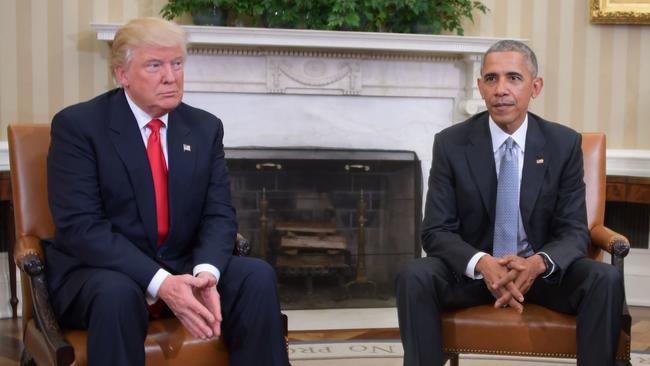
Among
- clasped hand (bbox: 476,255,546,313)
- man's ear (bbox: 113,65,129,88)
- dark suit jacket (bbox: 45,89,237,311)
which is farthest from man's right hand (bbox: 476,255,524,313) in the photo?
man's ear (bbox: 113,65,129,88)

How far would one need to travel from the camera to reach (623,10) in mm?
4730

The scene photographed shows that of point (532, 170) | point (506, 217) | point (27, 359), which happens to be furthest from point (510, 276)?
point (27, 359)

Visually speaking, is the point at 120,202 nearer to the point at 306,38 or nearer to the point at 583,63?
the point at 306,38

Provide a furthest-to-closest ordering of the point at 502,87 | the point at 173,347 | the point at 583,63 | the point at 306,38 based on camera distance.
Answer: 1. the point at 583,63
2. the point at 306,38
3. the point at 502,87
4. the point at 173,347

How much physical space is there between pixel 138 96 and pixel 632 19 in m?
3.25

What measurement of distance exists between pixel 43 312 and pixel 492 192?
1.45 meters

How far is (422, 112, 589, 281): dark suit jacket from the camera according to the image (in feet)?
9.23

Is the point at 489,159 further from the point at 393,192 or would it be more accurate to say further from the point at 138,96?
the point at 393,192

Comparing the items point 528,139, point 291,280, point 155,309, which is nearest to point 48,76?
point 291,280

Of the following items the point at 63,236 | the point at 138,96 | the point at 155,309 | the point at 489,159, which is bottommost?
the point at 155,309

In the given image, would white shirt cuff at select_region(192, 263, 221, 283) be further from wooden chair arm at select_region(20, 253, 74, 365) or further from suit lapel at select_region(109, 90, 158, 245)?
wooden chair arm at select_region(20, 253, 74, 365)

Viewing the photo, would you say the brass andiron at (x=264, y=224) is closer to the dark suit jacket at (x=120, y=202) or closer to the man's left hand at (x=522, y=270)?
the dark suit jacket at (x=120, y=202)

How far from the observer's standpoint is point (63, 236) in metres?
2.43

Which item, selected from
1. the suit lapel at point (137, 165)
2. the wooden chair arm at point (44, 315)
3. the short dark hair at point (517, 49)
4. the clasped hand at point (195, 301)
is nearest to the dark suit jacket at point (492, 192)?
the short dark hair at point (517, 49)
